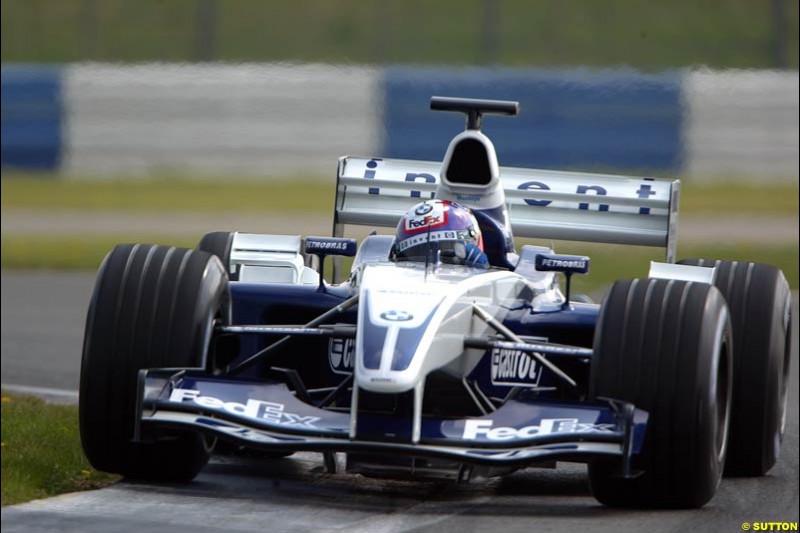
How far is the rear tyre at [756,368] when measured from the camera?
26.1 ft

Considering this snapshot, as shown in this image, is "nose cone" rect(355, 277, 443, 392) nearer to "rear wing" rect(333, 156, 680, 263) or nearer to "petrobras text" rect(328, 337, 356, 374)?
"petrobras text" rect(328, 337, 356, 374)

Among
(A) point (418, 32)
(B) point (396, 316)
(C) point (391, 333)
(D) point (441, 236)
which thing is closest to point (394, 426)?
(C) point (391, 333)

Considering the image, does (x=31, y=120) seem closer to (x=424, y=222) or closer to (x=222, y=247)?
(x=222, y=247)

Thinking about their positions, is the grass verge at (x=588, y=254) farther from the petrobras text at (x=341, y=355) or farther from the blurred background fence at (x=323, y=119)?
the petrobras text at (x=341, y=355)

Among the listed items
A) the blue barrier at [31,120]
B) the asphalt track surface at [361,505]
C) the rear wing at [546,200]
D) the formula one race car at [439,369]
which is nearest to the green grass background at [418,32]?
the blue barrier at [31,120]

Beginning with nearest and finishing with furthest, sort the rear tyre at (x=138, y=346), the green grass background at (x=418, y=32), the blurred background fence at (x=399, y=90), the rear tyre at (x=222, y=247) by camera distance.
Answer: the rear tyre at (x=138, y=346) < the rear tyre at (x=222, y=247) < the blurred background fence at (x=399, y=90) < the green grass background at (x=418, y=32)

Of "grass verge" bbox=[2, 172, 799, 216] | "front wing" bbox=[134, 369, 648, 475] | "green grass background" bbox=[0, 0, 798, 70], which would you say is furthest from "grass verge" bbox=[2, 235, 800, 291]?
"front wing" bbox=[134, 369, 648, 475]

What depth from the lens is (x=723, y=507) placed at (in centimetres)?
714

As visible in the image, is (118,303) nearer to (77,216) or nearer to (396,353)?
(396,353)

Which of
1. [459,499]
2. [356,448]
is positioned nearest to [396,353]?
[356,448]

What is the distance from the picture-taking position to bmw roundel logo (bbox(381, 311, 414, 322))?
663 centimetres

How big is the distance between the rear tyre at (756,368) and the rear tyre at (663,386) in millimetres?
1192

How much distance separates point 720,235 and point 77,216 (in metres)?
6.23

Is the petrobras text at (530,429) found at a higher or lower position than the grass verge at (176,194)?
lower
